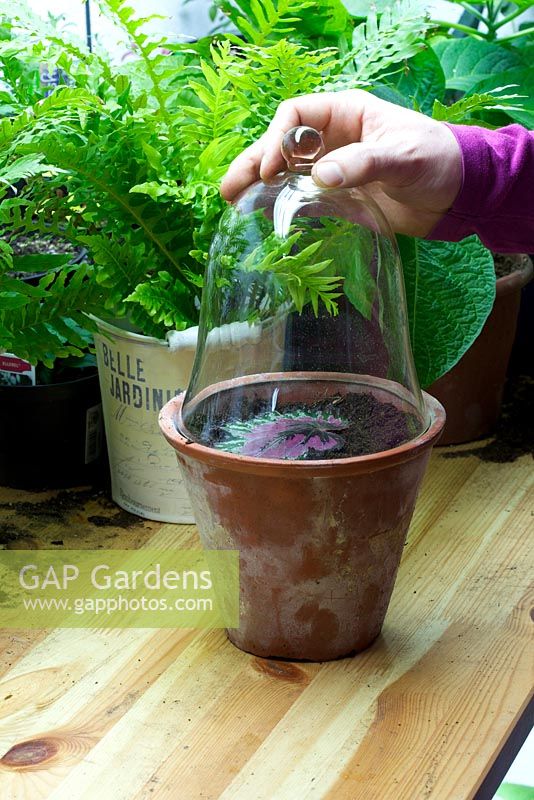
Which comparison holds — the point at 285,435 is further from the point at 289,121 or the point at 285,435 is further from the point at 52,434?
the point at 52,434

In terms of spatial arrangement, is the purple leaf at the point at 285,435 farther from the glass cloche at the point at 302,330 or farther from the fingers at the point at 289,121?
the fingers at the point at 289,121

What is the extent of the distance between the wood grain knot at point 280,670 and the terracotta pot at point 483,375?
548 millimetres

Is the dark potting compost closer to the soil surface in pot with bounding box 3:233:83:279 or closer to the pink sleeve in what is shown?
the pink sleeve

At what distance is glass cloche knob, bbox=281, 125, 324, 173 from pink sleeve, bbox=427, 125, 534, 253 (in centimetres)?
14

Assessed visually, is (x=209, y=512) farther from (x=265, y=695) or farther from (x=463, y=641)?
(x=463, y=641)

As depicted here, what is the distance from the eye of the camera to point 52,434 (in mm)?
1217

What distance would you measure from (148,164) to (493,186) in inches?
15.4

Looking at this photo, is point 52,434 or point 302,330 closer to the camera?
point 302,330

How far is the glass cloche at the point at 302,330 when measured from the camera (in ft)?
2.89

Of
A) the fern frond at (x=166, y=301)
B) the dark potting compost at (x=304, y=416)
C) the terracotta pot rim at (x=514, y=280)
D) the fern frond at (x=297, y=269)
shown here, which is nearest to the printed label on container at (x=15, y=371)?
the fern frond at (x=166, y=301)

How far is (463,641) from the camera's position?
0.97 metres

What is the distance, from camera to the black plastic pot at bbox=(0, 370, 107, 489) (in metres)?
1.19

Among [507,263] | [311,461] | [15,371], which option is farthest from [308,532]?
[507,263]

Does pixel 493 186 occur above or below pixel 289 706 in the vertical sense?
above
